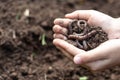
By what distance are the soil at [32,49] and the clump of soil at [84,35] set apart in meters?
0.54

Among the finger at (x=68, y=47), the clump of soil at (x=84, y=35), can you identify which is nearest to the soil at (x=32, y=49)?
the clump of soil at (x=84, y=35)

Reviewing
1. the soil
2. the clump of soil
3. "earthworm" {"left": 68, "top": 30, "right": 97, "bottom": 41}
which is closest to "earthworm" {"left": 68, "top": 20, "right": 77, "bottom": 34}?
the clump of soil

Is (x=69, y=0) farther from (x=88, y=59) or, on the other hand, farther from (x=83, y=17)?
(x=88, y=59)

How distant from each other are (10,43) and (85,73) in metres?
0.99

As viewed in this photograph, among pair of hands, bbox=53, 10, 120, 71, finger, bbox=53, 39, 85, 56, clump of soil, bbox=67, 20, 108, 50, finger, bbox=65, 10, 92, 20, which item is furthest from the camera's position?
finger, bbox=65, 10, 92, 20

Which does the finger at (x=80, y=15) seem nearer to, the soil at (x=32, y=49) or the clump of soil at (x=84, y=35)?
the clump of soil at (x=84, y=35)

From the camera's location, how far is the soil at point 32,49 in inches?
153

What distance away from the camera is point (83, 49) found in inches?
136

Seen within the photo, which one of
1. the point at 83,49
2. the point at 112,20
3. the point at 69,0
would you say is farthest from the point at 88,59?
the point at 69,0

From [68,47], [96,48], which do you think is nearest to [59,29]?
[68,47]

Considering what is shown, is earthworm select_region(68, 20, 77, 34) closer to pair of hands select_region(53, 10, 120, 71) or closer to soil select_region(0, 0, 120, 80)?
pair of hands select_region(53, 10, 120, 71)

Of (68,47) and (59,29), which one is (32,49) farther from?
(68,47)

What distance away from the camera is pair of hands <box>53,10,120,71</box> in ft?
9.83

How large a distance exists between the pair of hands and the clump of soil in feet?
0.22
